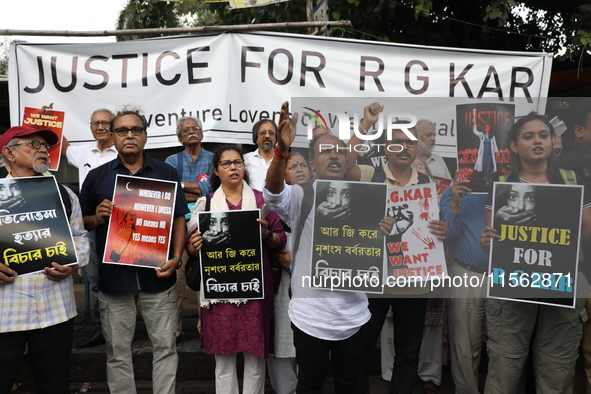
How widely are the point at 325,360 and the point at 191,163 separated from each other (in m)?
2.20

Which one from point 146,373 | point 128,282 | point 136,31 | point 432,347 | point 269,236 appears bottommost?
point 146,373

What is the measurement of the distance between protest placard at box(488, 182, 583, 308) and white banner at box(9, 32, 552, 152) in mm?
1756

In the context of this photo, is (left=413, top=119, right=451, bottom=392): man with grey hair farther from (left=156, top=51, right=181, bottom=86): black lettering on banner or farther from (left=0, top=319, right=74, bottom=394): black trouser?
(left=156, top=51, right=181, bottom=86): black lettering on banner

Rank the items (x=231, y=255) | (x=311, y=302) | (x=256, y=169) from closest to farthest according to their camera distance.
A: (x=311, y=302) → (x=231, y=255) → (x=256, y=169)

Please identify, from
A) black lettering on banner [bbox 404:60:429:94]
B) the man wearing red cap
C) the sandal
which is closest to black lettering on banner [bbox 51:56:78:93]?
the man wearing red cap

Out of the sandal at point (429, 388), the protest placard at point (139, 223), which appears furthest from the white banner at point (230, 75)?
the sandal at point (429, 388)

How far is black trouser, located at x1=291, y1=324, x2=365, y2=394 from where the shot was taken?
294 cm

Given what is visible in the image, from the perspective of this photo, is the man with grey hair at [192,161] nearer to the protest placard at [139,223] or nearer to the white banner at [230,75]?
the white banner at [230,75]

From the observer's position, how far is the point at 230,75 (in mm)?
4613

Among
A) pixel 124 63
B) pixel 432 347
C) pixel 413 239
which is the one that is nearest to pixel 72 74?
pixel 124 63

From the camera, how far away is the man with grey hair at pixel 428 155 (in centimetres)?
316

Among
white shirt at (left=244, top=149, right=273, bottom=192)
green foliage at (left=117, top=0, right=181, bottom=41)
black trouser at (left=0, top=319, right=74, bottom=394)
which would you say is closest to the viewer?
black trouser at (left=0, top=319, right=74, bottom=394)

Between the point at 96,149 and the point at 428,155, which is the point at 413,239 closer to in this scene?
the point at 428,155

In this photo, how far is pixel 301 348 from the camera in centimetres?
294
